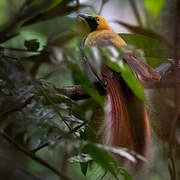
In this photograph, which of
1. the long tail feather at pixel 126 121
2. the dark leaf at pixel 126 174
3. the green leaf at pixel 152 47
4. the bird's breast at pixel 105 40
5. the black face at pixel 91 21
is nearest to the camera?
the dark leaf at pixel 126 174

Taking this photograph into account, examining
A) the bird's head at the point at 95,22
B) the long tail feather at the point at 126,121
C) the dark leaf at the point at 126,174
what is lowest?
the dark leaf at the point at 126,174

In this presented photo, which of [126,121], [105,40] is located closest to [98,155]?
[126,121]

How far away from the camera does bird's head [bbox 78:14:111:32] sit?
2354mm

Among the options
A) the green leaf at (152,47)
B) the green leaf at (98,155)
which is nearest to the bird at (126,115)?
the green leaf at (152,47)

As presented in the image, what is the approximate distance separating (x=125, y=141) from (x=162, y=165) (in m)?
0.56

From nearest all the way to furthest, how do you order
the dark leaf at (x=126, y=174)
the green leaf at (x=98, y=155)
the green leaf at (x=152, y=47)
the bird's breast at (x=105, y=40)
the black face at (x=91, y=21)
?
the green leaf at (x=98, y=155)
the dark leaf at (x=126, y=174)
the green leaf at (x=152, y=47)
the bird's breast at (x=105, y=40)
the black face at (x=91, y=21)

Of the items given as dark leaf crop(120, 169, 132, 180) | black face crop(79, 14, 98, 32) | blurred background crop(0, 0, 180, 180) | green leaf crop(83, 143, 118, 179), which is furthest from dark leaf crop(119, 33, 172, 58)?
black face crop(79, 14, 98, 32)

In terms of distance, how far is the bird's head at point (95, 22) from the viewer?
2.35m

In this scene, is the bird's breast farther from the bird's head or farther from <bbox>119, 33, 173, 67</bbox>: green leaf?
the bird's head

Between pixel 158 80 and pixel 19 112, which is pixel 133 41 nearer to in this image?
pixel 158 80

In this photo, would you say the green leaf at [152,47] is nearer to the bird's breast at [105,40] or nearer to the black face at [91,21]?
the bird's breast at [105,40]

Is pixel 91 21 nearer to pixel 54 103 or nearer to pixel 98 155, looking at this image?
pixel 54 103

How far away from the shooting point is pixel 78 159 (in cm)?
83

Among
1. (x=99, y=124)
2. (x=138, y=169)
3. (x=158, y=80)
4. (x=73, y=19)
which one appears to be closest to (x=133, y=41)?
(x=158, y=80)
